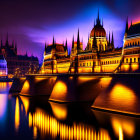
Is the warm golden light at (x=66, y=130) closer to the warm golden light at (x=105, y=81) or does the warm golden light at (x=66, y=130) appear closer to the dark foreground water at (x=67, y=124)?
the dark foreground water at (x=67, y=124)

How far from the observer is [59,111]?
39094 mm

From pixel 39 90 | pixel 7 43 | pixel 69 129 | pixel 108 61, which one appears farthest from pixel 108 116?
pixel 7 43

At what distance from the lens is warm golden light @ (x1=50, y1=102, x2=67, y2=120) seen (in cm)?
3565

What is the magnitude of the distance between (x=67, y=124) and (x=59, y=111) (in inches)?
314

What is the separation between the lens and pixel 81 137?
25766 mm

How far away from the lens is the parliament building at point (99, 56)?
51906 mm

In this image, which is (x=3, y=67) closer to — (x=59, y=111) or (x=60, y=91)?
(x=60, y=91)

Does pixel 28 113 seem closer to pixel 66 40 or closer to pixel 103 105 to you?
pixel 103 105

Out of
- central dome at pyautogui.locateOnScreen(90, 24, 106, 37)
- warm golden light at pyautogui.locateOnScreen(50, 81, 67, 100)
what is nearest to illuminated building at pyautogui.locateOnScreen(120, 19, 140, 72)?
warm golden light at pyautogui.locateOnScreen(50, 81, 67, 100)

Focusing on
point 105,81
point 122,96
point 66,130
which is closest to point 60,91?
point 105,81

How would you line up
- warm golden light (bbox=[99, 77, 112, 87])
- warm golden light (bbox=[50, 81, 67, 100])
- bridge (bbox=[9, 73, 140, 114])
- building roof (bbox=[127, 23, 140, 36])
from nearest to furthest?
bridge (bbox=[9, 73, 140, 114])
warm golden light (bbox=[99, 77, 112, 87])
warm golden light (bbox=[50, 81, 67, 100])
building roof (bbox=[127, 23, 140, 36])

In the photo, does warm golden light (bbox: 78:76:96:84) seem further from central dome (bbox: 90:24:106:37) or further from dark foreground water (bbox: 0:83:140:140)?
central dome (bbox: 90:24:106:37)

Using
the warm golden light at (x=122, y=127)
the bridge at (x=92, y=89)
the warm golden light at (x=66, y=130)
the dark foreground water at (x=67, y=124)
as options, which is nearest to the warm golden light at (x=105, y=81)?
the bridge at (x=92, y=89)

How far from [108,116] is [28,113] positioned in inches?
588
